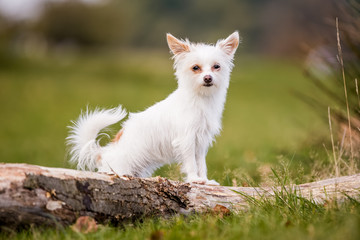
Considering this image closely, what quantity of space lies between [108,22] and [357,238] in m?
32.1

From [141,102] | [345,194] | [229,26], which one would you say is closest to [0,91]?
[141,102]

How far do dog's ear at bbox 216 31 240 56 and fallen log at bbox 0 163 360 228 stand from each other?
139 centimetres

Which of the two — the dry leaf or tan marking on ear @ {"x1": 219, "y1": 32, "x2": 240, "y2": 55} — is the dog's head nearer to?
tan marking on ear @ {"x1": 219, "y1": 32, "x2": 240, "y2": 55}

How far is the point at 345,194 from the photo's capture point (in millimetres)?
2990

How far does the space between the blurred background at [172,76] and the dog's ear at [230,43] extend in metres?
0.87

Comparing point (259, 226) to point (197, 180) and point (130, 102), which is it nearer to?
point (197, 180)

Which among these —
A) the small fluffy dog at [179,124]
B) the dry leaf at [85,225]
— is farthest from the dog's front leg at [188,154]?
the dry leaf at [85,225]

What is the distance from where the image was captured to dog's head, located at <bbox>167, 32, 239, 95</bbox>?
3795 mm

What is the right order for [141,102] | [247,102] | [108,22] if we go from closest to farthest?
[141,102], [247,102], [108,22]

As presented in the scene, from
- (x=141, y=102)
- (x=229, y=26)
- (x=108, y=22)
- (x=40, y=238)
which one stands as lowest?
(x=40, y=238)

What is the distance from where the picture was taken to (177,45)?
397 centimetres

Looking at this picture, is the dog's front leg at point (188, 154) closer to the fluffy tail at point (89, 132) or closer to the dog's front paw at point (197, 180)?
the dog's front paw at point (197, 180)

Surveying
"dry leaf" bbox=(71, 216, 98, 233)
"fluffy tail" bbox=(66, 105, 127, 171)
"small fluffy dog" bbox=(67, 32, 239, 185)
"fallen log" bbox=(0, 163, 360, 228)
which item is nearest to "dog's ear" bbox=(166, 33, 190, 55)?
"small fluffy dog" bbox=(67, 32, 239, 185)

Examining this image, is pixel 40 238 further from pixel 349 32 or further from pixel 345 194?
pixel 349 32
